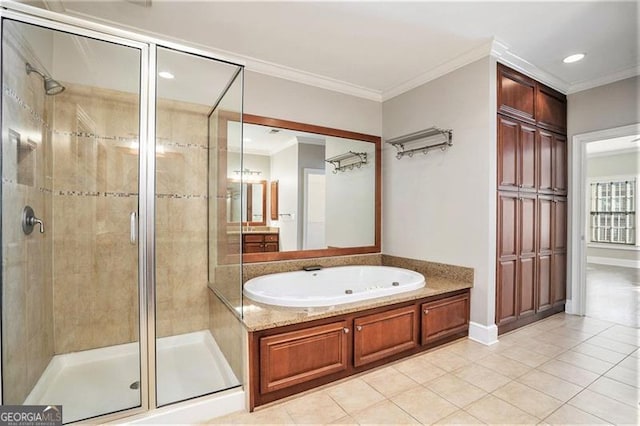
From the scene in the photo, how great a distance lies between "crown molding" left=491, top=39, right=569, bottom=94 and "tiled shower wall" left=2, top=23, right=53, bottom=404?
3.42 m

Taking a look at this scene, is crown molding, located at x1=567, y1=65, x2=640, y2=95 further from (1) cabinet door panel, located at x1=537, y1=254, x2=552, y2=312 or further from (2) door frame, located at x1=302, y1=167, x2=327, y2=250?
(2) door frame, located at x1=302, y1=167, x2=327, y2=250

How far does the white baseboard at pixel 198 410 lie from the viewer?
1724 millimetres

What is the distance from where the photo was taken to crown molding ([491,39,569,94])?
9.00 feet

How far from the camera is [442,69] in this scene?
3123 millimetres

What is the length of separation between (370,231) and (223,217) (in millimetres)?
1843

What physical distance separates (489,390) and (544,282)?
6.40 ft

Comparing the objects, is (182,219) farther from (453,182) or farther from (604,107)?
(604,107)

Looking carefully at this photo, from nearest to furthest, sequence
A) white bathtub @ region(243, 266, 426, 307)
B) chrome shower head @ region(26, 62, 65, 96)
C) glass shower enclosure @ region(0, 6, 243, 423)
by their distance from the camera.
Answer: glass shower enclosure @ region(0, 6, 243, 423) → chrome shower head @ region(26, 62, 65, 96) → white bathtub @ region(243, 266, 426, 307)

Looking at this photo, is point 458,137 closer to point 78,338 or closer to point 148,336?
point 148,336

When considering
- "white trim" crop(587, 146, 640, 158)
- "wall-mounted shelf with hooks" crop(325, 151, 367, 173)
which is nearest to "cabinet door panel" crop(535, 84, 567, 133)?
"wall-mounted shelf with hooks" crop(325, 151, 367, 173)

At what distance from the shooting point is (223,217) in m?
2.79

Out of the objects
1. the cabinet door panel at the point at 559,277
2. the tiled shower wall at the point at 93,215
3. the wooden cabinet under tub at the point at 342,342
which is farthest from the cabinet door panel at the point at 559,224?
the tiled shower wall at the point at 93,215

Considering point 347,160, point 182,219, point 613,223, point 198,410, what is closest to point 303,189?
point 347,160

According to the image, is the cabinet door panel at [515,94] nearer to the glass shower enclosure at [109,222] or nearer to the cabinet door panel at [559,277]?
the cabinet door panel at [559,277]
